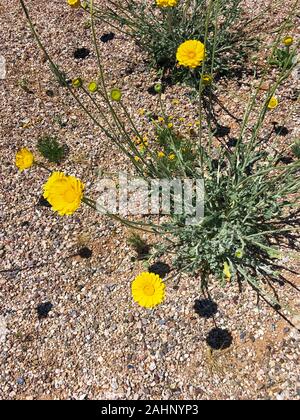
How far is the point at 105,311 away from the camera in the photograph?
10.1ft

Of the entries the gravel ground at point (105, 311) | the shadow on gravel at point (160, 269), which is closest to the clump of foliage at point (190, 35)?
the gravel ground at point (105, 311)

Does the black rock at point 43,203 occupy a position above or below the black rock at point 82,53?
below

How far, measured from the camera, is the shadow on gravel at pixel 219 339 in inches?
110

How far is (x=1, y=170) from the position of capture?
3.91m

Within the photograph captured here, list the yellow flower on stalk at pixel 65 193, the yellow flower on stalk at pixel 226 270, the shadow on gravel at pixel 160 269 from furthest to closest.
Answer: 1. the shadow on gravel at pixel 160 269
2. the yellow flower on stalk at pixel 226 270
3. the yellow flower on stalk at pixel 65 193

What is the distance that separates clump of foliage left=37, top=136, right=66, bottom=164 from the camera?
3816 mm

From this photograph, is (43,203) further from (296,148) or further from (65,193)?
(296,148)

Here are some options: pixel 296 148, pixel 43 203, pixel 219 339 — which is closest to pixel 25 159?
pixel 43 203

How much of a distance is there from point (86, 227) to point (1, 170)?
3.64 feet

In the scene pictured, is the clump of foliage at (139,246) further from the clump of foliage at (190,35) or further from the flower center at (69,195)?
the clump of foliage at (190,35)

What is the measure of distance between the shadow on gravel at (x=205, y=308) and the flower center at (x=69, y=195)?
1.28 m

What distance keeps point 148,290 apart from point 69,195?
794 mm
